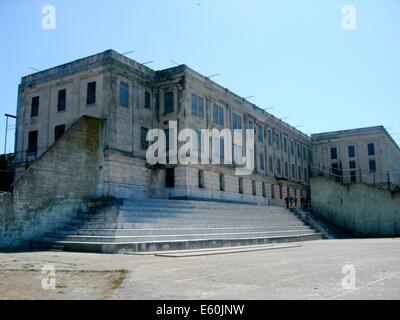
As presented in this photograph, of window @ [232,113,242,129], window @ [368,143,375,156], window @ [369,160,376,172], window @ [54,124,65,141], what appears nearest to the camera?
window @ [54,124,65,141]

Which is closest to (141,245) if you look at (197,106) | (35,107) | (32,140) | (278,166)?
(32,140)

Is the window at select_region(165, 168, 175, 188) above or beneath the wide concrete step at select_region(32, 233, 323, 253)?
above

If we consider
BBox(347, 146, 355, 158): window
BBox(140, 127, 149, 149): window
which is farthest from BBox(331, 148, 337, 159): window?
BBox(140, 127, 149, 149): window

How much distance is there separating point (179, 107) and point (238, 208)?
913 centimetres

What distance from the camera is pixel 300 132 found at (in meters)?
54.1

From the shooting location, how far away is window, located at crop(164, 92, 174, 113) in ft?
102

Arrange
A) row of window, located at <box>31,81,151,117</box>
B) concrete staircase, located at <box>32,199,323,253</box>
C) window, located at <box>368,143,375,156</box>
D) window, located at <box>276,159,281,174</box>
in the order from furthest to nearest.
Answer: window, located at <box>368,143,375,156</box>, window, located at <box>276,159,281,174</box>, row of window, located at <box>31,81,151,117</box>, concrete staircase, located at <box>32,199,323,253</box>

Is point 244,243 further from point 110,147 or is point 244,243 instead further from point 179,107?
point 179,107

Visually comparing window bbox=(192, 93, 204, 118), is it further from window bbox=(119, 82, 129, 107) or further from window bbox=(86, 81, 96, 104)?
window bbox=(86, 81, 96, 104)

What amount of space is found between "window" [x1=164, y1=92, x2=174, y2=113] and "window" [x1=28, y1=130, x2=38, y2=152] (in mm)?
10120

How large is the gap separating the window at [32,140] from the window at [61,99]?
287 centimetres

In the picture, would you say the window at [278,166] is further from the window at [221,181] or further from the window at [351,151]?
the window at [351,151]
